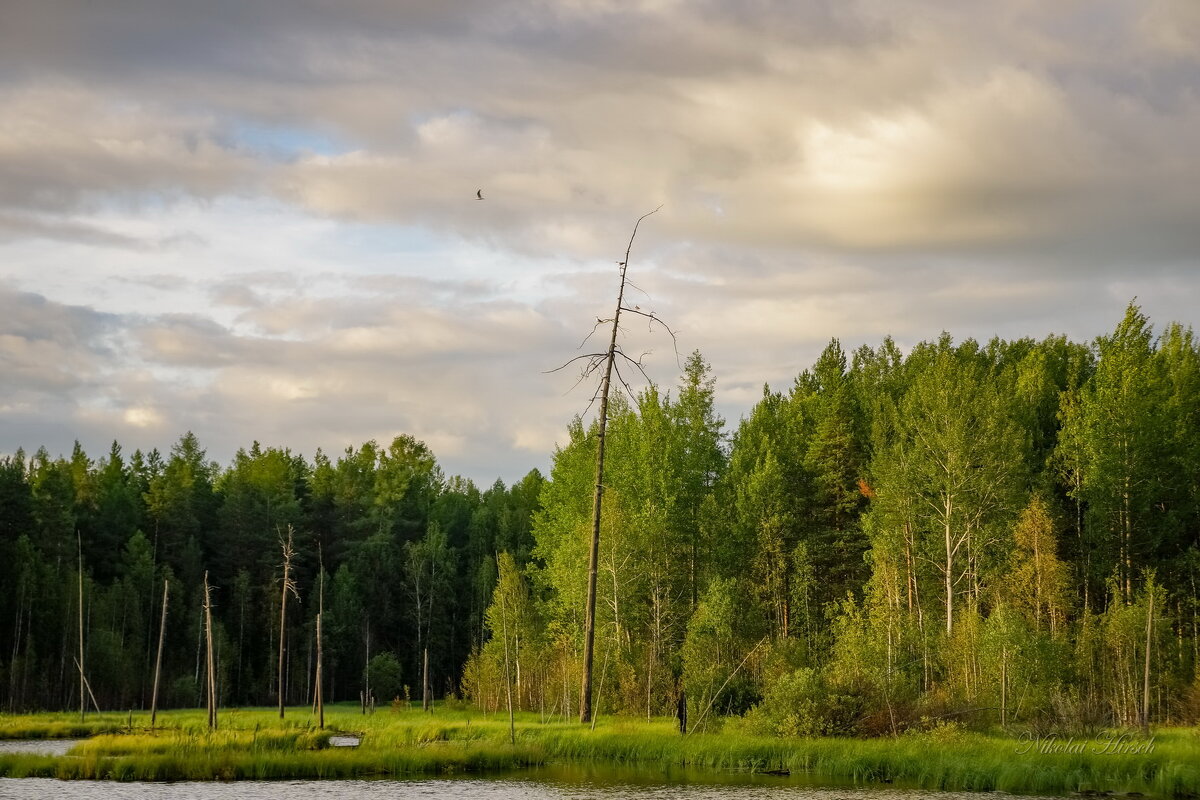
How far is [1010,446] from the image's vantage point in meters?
51.2

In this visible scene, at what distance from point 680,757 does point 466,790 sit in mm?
8236

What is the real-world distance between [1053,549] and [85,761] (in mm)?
36872

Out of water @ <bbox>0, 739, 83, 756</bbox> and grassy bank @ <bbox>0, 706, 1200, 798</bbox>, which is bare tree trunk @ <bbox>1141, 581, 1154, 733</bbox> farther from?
water @ <bbox>0, 739, 83, 756</bbox>

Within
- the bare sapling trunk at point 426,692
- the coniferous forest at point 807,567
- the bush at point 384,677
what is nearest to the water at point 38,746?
the bare sapling trunk at point 426,692

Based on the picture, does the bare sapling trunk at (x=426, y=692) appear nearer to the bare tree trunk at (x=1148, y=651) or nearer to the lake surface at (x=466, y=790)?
the lake surface at (x=466, y=790)

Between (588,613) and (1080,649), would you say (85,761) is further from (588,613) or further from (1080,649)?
(1080,649)

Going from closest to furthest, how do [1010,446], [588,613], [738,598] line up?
[588,613] < [1010,446] < [738,598]

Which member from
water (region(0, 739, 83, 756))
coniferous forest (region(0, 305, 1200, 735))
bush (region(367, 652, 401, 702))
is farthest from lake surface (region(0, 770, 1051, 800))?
bush (region(367, 652, 401, 702))

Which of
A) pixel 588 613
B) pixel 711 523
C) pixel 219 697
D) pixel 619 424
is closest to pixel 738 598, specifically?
pixel 711 523

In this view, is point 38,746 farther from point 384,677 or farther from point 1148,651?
point 1148,651

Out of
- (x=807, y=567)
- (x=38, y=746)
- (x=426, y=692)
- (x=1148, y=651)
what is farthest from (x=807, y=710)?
(x=426, y=692)

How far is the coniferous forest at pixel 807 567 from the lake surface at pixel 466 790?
26.2ft

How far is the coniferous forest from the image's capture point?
45250 millimetres

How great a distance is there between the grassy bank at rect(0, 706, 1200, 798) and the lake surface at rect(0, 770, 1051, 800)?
148 cm
